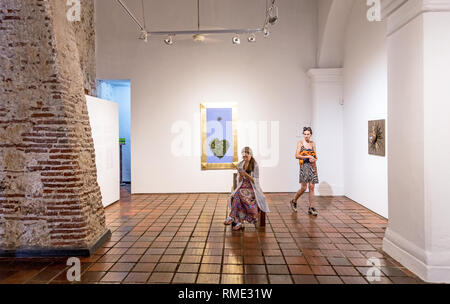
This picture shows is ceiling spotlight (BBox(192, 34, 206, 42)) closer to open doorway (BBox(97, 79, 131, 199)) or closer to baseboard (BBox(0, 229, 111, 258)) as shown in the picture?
open doorway (BBox(97, 79, 131, 199))

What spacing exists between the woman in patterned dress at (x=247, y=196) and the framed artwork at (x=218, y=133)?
339 centimetres

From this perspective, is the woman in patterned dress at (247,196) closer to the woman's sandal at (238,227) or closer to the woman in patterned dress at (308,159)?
the woman's sandal at (238,227)

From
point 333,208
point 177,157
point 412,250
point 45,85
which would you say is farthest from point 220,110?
point 412,250

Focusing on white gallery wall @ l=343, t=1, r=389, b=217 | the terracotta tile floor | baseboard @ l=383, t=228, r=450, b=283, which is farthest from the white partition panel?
white gallery wall @ l=343, t=1, r=389, b=217

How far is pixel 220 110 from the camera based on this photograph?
29.1 feet

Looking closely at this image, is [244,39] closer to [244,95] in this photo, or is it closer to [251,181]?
[244,95]

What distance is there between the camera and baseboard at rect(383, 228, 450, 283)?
3.41m

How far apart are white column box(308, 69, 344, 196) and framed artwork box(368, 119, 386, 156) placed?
1756 mm

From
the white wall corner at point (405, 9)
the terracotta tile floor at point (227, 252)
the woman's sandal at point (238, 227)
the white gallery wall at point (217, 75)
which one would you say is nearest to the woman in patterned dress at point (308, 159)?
the terracotta tile floor at point (227, 252)

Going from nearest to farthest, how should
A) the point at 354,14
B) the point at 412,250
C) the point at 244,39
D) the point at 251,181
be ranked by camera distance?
the point at 412,250
the point at 251,181
the point at 354,14
the point at 244,39

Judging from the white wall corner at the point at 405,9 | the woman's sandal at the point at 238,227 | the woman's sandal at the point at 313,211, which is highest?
the white wall corner at the point at 405,9

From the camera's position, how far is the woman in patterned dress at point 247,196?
5.43 meters

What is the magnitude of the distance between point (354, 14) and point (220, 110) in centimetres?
377

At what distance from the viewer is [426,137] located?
347cm
